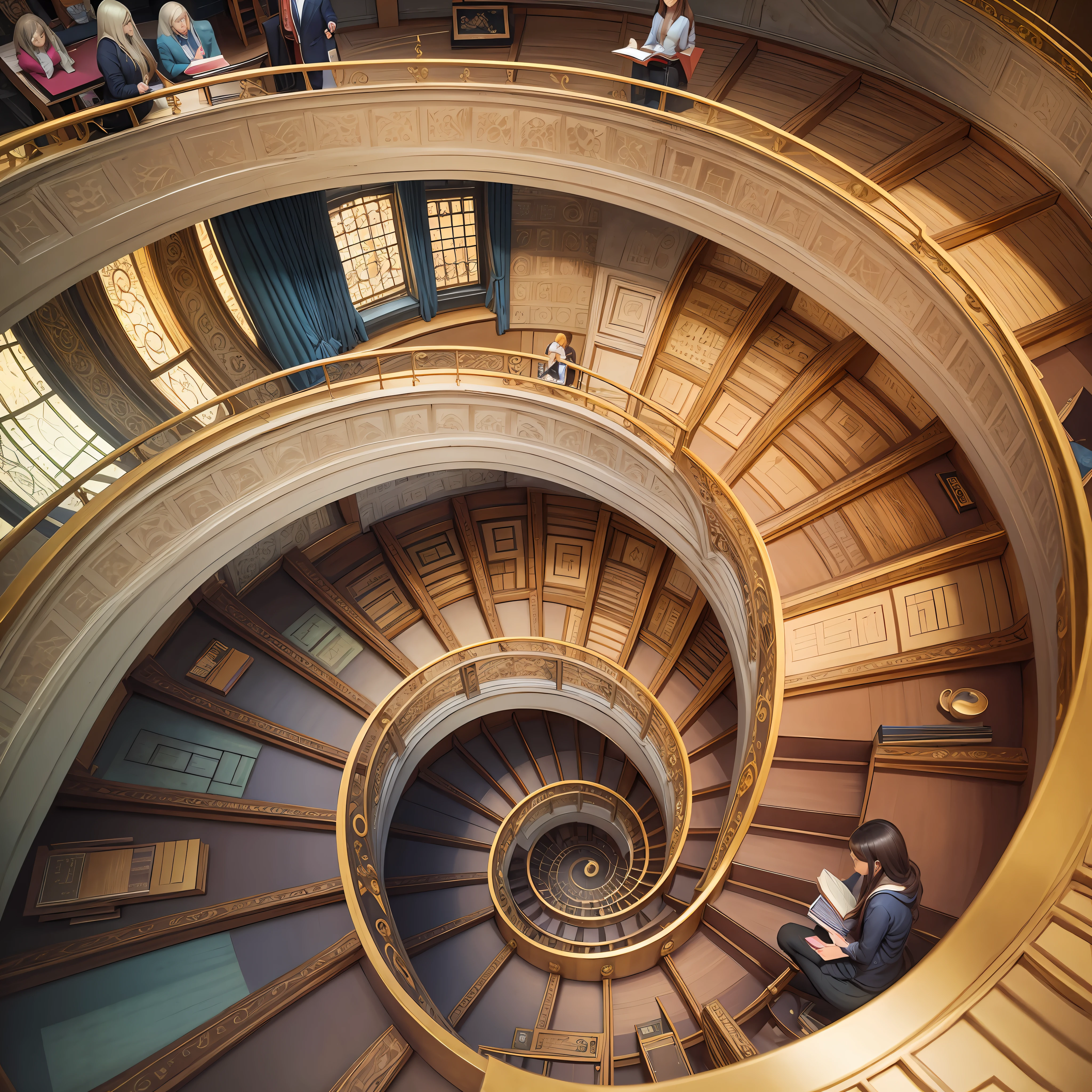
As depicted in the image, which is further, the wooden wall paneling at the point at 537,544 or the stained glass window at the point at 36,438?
the wooden wall paneling at the point at 537,544

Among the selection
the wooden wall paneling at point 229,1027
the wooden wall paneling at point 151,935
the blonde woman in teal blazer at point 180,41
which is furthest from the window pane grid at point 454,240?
the wooden wall paneling at point 229,1027

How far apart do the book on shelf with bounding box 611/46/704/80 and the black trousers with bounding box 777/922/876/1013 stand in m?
7.37

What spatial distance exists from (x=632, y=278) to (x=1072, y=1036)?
8.27 metres

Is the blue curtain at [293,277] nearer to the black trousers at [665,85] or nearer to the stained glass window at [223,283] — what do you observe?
the stained glass window at [223,283]

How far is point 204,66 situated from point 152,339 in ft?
8.94

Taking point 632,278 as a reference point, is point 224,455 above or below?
below

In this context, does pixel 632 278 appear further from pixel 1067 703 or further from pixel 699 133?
pixel 1067 703

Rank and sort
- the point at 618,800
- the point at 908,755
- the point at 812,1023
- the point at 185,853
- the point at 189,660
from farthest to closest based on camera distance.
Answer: the point at 618,800 → the point at 189,660 → the point at 185,853 → the point at 908,755 → the point at 812,1023

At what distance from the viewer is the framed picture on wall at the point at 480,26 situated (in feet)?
24.0

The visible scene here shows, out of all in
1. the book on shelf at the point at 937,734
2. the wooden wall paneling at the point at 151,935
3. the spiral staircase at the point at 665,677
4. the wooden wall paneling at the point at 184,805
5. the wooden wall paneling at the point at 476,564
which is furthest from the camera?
the wooden wall paneling at the point at 476,564

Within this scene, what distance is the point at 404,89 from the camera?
6.35 meters

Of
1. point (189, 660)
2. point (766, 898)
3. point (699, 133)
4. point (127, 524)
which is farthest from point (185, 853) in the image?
point (699, 133)

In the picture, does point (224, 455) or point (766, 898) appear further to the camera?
point (224, 455)

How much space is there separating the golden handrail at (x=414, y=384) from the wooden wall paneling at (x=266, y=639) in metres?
2.76
